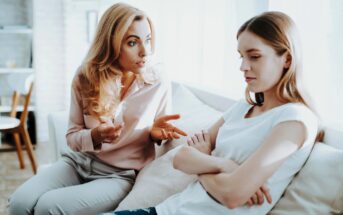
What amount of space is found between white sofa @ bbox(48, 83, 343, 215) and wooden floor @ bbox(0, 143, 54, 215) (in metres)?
0.89

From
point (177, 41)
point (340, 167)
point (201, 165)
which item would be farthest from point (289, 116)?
point (177, 41)

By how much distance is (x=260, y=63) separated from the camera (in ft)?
3.67

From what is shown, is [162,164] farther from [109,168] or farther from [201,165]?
[201,165]

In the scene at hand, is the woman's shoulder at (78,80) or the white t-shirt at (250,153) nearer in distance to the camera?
the white t-shirt at (250,153)

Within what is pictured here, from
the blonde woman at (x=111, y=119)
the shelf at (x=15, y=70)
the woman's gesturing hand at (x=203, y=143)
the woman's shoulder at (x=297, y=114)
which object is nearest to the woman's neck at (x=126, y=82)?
the blonde woman at (x=111, y=119)

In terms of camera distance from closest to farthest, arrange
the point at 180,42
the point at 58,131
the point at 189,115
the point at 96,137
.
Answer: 1. the point at 96,137
2. the point at 189,115
3. the point at 58,131
4. the point at 180,42

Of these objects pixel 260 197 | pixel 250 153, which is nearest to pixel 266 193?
pixel 260 197

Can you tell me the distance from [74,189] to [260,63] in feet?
2.79

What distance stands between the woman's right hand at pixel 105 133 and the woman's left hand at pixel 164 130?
193 mm

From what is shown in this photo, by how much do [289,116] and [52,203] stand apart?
905 millimetres

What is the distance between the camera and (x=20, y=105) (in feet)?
13.3

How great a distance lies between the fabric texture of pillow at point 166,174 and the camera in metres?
1.39

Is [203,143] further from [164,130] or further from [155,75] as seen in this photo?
[155,75]

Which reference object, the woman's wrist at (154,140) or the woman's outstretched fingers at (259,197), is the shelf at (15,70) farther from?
the woman's outstretched fingers at (259,197)
